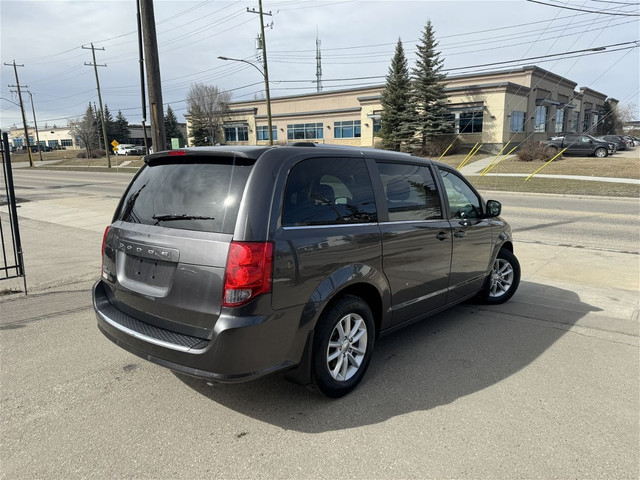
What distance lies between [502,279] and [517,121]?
4335 centimetres

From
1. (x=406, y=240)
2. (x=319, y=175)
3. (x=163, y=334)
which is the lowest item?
(x=163, y=334)

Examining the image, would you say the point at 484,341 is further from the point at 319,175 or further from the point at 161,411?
the point at 161,411

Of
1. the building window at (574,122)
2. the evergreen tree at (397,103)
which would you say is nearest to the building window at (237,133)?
the evergreen tree at (397,103)

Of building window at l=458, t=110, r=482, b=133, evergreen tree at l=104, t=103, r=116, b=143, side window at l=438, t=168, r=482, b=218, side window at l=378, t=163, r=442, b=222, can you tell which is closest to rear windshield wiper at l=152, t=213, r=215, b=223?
side window at l=378, t=163, r=442, b=222

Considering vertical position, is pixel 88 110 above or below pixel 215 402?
above

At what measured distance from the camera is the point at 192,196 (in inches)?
120

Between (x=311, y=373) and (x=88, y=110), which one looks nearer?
(x=311, y=373)

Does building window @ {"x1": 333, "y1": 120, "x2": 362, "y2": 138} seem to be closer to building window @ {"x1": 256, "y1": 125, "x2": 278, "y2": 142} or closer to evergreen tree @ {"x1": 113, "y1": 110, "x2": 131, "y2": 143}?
building window @ {"x1": 256, "y1": 125, "x2": 278, "y2": 142}

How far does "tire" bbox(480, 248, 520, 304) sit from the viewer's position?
531cm

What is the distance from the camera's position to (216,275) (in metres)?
2.70

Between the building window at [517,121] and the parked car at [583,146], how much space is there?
29.1ft

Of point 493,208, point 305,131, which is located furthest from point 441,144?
point 493,208

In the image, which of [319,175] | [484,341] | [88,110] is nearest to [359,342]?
[319,175]

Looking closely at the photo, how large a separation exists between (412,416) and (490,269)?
2.56 metres
